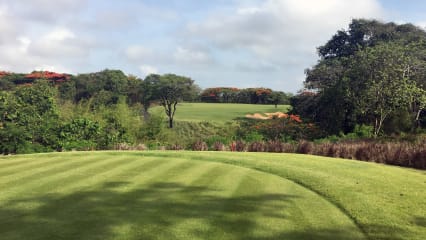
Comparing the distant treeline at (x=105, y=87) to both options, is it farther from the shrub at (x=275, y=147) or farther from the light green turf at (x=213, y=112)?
the shrub at (x=275, y=147)

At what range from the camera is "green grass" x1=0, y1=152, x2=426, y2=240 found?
240 inches

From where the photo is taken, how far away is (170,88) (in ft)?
188

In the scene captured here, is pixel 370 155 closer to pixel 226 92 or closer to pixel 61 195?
pixel 61 195

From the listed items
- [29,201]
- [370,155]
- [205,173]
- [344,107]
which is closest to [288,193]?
[205,173]

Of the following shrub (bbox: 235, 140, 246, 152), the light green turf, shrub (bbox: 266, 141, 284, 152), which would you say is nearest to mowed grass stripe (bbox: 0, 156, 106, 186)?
shrub (bbox: 235, 140, 246, 152)

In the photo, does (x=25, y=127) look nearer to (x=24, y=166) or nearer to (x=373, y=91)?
(x=24, y=166)

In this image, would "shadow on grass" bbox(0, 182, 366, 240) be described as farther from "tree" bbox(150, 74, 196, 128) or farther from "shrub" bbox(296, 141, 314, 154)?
"tree" bbox(150, 74, 196, 128)

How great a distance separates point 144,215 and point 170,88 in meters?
51.3

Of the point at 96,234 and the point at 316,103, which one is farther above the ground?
the point at 316,103

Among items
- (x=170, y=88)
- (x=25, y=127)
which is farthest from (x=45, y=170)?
(x=170, y=88)

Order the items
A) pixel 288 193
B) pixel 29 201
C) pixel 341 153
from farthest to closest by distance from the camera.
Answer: pixel 341 153 < pixel 288 193 < pixel 29 201

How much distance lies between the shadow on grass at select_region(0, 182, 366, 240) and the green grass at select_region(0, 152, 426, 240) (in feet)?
0.06

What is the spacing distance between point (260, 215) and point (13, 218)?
14.4 ft

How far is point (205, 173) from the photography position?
33.1ft
